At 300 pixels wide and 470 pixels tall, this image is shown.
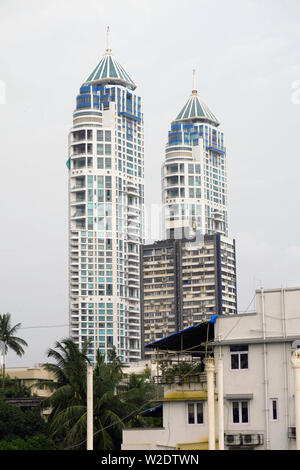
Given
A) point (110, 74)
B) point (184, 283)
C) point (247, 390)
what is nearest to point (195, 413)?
point (247, 390)

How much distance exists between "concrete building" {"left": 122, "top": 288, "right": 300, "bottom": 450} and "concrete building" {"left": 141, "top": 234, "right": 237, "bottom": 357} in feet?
438

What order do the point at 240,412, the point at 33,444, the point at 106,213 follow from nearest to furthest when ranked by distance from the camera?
the point at 240,412, the point at 33,444, the point at 106,213

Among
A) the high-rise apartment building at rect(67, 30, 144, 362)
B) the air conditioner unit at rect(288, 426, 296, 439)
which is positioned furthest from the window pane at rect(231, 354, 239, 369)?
the high-rise apartment building at rect(67, 30, 144, 362)

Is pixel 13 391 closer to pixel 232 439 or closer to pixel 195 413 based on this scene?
pixel 195 413

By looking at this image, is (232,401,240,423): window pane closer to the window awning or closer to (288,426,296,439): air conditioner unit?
(288,426,296,439): air conditioner unit

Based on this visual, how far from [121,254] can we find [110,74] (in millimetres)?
41621

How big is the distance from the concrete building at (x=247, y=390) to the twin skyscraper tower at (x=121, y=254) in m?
130

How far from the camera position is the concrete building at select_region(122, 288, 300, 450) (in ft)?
126

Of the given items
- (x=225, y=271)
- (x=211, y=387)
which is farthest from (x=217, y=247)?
(x=211, y=387)

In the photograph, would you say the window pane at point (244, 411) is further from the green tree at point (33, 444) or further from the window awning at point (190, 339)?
the green tree at point (33, 444)

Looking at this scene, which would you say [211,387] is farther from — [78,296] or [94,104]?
[94,104]

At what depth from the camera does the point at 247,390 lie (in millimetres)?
39312

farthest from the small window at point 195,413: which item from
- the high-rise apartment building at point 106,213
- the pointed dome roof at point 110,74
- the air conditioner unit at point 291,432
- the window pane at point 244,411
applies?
the pointed dome roof at point 110,74
